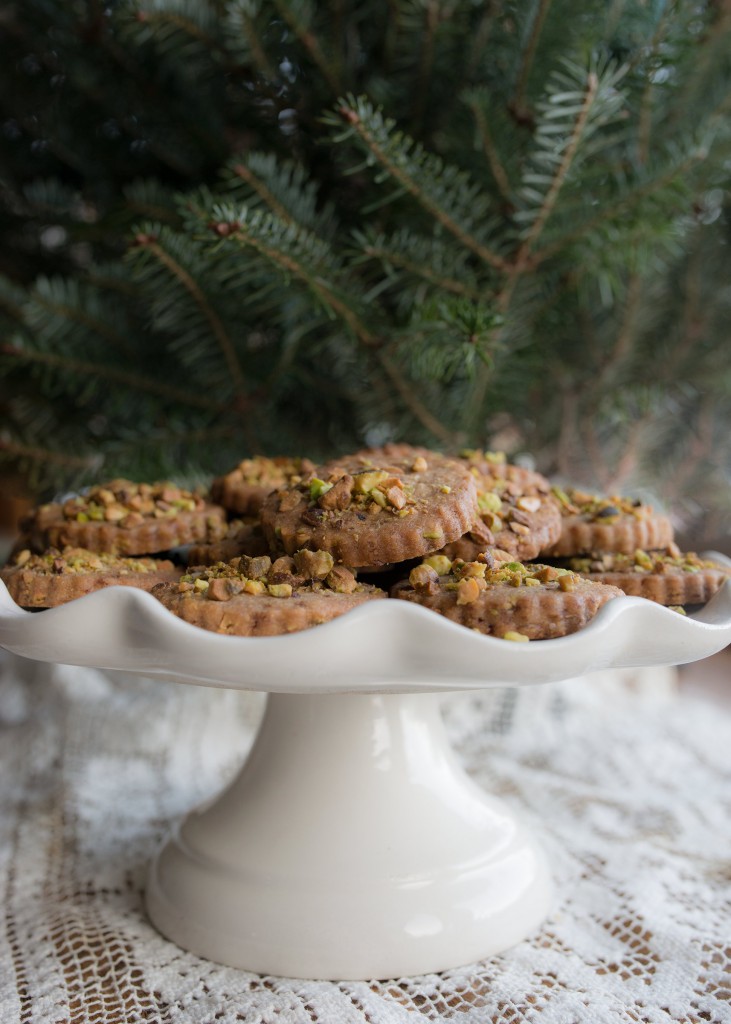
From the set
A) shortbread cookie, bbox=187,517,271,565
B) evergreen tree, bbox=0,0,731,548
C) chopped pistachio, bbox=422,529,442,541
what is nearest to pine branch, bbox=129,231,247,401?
evergreen tree, bbox=0,0,731,548

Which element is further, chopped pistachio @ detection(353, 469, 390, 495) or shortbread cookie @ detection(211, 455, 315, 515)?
shortbread cookie @ detection(211, 455, 315, 515)

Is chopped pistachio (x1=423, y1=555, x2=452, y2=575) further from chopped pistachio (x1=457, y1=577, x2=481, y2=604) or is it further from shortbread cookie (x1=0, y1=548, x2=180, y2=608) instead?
shortbread cookie (x1=0, y1=548, x2=180, y2=608)

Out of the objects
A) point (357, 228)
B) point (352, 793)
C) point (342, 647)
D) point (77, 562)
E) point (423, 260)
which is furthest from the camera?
point (357, 228)

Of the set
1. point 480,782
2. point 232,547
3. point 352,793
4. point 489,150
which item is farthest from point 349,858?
point 489,150

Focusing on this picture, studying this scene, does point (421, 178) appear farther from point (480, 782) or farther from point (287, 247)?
point (480, 782)

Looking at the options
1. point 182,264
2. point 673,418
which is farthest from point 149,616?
point 673,418
